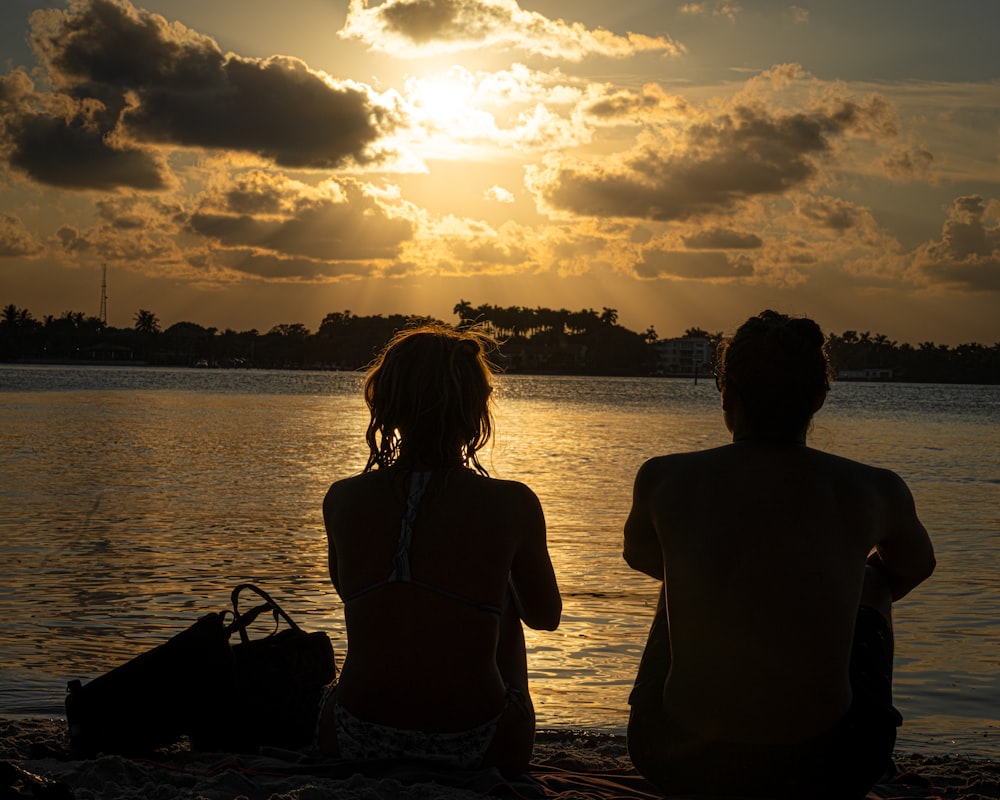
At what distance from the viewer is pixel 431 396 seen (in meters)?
3.56

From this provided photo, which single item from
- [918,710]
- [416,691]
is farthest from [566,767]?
[918,710]

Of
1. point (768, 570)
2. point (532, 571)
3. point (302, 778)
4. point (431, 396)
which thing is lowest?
point (302, 778)

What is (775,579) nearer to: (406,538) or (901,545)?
(901,545)

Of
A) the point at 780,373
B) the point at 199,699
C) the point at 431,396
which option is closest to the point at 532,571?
the point at 431,396

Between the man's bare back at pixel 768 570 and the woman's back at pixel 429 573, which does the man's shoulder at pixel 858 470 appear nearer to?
the man's bare back at pixel 768 570

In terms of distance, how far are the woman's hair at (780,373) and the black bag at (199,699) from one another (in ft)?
7.35

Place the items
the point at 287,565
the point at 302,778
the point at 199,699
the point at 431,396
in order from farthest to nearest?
the point at 287,565, the point at 199,699, the point at 302,778, the point at 431,396

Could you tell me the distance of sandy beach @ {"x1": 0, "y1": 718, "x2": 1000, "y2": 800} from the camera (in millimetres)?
3582

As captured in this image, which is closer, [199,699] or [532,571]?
[532,571]

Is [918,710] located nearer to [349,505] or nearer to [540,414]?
[349,505]

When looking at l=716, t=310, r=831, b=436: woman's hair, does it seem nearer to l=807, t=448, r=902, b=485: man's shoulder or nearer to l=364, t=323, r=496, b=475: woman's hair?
l=807, t=448, r=902, b=485: man's shoulder

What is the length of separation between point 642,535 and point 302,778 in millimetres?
1445

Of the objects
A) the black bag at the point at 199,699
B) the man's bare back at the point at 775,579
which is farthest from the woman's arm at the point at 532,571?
the black bag at the point at 199,699

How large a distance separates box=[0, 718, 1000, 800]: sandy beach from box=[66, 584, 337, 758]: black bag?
0.12m
